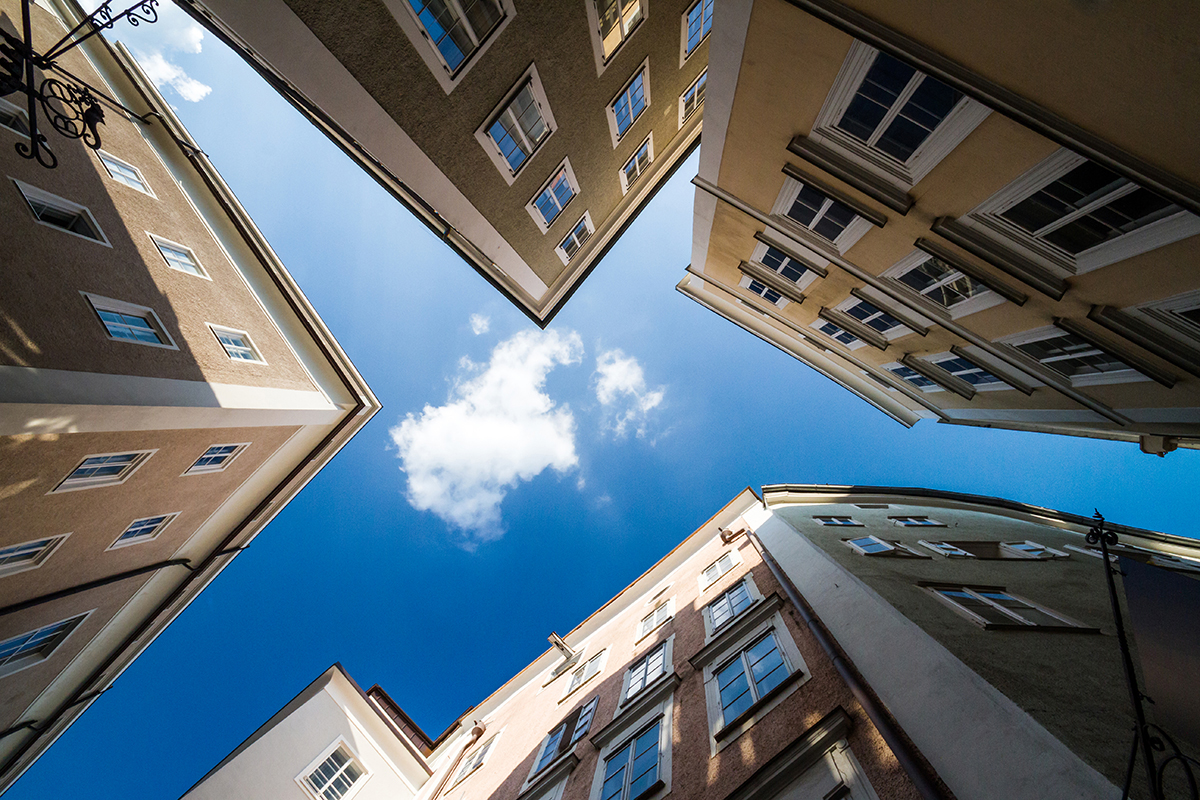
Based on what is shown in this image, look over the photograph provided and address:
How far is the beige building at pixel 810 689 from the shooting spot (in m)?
4.48

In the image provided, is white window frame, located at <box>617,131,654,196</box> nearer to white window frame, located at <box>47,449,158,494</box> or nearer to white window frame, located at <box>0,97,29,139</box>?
white window frame, located at <box>0,97,29,139</box>

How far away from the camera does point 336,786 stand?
1798 cm

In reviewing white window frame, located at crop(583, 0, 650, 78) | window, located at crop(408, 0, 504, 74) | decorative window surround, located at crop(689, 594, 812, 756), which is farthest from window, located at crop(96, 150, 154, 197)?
decorative window surround, located at crop(689, 594, 812, 756)

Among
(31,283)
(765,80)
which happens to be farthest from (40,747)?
(765,80)

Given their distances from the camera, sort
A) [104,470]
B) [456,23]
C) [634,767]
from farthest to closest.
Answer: [104,470], [634,767], [456,23]

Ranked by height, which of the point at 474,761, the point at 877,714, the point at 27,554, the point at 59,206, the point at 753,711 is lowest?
the point at 474,761

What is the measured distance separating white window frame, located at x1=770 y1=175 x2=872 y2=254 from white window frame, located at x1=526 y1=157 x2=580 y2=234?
A: 5.56 meters

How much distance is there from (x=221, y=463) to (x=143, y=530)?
267cm

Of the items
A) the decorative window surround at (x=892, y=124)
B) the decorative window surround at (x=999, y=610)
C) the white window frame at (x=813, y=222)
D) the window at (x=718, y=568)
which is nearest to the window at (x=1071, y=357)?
the white window frame at (x=813, y=222)

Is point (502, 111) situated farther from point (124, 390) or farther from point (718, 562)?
point (718, 562)

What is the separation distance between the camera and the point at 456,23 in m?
7.62

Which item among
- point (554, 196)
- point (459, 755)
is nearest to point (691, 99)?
point (554, 196)

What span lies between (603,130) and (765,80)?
5.31 meters

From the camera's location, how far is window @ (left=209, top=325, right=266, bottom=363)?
13156mm
